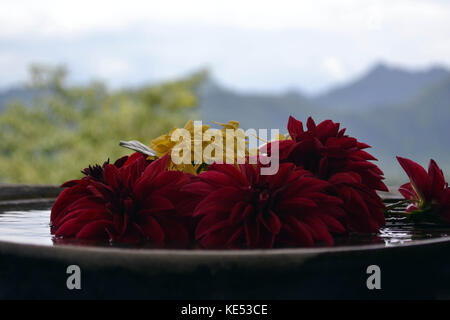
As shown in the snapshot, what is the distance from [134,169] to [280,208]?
0.24 m

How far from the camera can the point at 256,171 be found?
0.80 meters

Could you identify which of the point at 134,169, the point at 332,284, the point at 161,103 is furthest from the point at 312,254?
the point at 161,103

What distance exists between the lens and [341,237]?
821 mm

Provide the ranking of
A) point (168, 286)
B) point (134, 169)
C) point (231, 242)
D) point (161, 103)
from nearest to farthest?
point (168, 286) < point (231, 242) < point (134, 169) < point (161, 103)

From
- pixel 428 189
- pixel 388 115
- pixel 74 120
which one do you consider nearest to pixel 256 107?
pixel 388 115

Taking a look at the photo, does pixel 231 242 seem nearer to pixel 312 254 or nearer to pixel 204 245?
pixel 204 245

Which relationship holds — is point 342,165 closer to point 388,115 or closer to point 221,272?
point 221,272

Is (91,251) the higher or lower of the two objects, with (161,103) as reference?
lower

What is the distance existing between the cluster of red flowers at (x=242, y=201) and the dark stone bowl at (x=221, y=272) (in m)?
0.10

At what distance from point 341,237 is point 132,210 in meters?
0.30

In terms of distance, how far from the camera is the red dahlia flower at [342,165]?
87 cm

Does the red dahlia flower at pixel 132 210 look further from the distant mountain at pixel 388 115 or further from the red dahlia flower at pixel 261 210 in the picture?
the distant mountain at pixel 388 115

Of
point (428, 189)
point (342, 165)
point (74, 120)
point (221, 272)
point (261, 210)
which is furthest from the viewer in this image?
point (74, 120)

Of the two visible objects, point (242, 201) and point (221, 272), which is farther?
point (242, 201)
